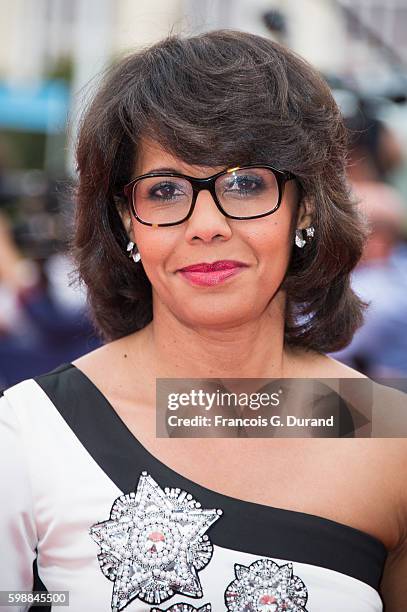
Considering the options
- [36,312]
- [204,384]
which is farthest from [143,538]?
[36,312]

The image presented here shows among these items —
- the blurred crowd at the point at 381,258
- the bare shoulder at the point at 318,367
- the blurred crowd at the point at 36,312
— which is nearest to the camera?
the bare shoulder at the point at 318,367

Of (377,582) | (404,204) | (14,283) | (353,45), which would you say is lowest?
(377,582)

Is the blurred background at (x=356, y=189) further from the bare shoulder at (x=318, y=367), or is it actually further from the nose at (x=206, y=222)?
the nose at (x=206, y=222)

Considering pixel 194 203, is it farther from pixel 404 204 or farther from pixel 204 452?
pixel 404 204

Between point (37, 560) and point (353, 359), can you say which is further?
point (353, 359)

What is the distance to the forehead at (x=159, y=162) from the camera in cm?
147

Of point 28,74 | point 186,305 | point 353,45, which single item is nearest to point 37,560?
point 186,305

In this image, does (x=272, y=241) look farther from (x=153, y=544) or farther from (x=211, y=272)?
(x=153, y=544)

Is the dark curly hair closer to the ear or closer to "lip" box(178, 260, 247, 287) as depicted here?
the ear

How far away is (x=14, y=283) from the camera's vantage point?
4234mm

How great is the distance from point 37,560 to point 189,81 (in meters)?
0.89

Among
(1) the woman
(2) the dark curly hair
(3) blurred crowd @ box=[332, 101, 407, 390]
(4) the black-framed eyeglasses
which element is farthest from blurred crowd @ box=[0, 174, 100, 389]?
(4) the black-framed eyeglasses

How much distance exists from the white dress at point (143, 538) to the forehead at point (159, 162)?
0.49 meters

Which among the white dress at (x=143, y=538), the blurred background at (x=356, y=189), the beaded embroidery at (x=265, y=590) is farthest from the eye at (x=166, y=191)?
the blurred background at (x=356, y=189)
